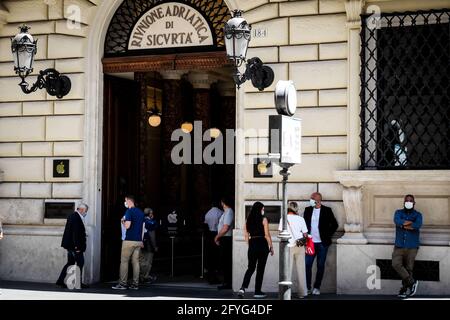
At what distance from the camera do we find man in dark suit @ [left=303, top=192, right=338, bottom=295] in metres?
16.3

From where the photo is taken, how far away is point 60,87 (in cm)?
1850

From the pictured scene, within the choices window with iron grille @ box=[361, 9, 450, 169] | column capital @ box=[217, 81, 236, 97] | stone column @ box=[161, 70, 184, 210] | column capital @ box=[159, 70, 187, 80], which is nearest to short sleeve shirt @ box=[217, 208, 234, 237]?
window with iron grille @ box=[361, 9, 450, 169]

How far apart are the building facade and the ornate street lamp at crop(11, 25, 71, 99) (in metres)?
0.23

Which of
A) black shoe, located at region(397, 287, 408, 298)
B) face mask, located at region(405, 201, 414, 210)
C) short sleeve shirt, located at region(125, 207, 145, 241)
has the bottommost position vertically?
black shoe, located at region(397, 287, 408, 298)

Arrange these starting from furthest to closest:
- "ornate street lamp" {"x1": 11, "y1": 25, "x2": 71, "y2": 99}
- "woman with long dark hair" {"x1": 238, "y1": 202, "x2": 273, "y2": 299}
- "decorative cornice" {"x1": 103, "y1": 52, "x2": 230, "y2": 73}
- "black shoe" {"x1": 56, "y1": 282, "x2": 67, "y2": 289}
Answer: "decorative cornice" {"x1": 103, "y1": 52, "x2": 230, "y2": 73} < "black shoe" {"x1": 56, "y1": 282, "x2": 67, "y2": 289} < "ornate street lamp" {"x1": 11, "y1": 25, "x2": 71, "y2": 99} < "woman with long dark hair" {"x1": 238, "y1": 202, "x2": 273, "y2": 299}

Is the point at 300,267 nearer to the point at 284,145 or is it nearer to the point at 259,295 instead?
the point at 259,295

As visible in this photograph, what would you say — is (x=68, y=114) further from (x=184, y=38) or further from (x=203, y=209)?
(x=203, y=209)

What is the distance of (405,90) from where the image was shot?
53.7ft

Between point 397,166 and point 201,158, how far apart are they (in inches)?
395

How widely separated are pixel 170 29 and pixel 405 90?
5206mm

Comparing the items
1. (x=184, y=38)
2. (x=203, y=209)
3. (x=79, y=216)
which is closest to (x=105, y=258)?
(x=79, y=216)

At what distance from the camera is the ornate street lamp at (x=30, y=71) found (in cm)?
1684

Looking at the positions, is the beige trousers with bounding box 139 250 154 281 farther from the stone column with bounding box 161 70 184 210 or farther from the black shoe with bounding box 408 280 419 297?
the black shoe with bounding box 408 280 419 297

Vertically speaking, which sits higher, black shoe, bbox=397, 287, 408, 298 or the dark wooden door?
the dark wooden door
